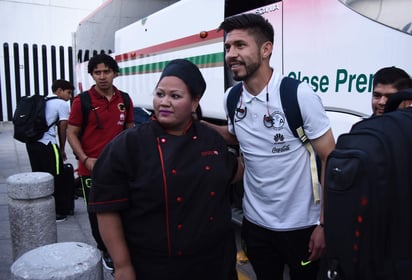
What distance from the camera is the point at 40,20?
44.8ft

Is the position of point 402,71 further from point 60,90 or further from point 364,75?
point 60,90

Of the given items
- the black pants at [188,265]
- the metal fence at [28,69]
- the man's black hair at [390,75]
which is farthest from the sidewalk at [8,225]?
the metal fence at [28,69]

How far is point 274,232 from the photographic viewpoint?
6.58ft

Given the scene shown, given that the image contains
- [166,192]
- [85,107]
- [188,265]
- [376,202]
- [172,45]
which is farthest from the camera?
[172,45]

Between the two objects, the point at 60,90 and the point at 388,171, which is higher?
the point at 60,90

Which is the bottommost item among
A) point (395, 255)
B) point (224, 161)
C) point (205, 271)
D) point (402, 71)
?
point (205, 271)

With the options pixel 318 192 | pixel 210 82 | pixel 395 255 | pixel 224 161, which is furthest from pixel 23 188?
pixel 395 255

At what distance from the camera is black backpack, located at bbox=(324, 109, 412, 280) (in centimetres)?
105

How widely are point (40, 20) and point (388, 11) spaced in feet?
44.4

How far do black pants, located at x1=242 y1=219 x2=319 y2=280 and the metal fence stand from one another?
13121 mm

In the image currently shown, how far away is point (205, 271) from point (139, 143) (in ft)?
2.00

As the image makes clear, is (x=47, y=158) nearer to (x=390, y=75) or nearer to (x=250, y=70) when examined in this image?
(x=250, y=70)

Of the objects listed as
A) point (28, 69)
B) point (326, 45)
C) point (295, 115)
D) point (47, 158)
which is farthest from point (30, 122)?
point (28, 69)

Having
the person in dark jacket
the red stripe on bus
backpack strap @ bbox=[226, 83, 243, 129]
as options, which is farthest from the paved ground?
the red stripe on bus
